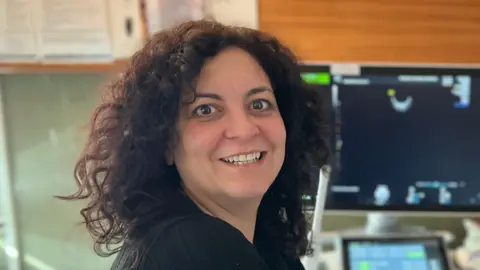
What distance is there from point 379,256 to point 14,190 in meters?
1.12

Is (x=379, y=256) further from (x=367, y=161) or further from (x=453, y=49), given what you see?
(x=453, y=49)

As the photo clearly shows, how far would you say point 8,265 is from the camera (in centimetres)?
189

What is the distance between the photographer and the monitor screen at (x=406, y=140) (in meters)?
1.45

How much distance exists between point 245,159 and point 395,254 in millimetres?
660

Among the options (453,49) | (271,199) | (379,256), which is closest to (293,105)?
(271,199)

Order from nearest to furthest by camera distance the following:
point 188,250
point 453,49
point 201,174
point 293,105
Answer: point 188,250
point 201,174
point 293,105
point 453,49

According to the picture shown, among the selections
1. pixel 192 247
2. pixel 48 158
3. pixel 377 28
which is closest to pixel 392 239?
pixel 377 28

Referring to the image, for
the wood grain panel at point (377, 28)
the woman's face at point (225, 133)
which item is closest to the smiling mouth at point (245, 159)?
the woman's face at point (225, 133)

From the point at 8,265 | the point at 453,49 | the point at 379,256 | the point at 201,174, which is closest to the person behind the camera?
the point at 201,174

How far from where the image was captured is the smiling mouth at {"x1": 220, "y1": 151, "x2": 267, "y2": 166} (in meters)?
0.89

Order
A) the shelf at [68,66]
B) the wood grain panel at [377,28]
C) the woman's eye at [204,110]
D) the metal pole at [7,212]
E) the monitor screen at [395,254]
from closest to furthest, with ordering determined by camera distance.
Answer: the woman's eye at [204,110] → the monitor screen at [395,254] → the wood grain panel at [377,28] → the shelf at [68,66] → the metal pole at [7,212]

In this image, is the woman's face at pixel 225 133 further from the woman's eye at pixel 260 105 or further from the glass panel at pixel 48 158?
the glass panel at pixel 48 158

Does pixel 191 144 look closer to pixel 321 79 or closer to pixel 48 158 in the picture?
pixel 321 79

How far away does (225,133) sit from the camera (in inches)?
34.5
